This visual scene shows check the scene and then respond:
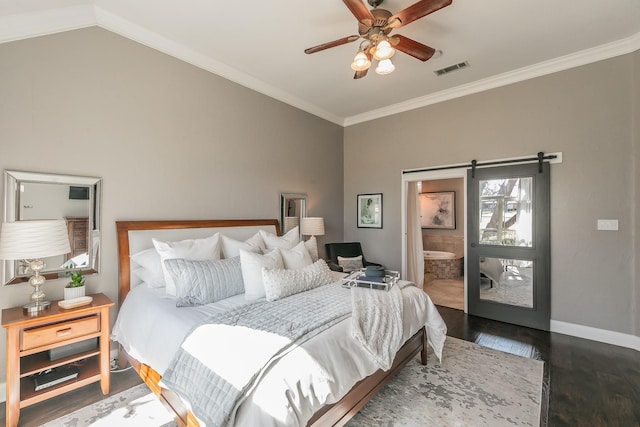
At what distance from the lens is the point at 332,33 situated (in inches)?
109

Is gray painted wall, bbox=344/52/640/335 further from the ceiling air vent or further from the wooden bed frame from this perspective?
the wooden bed frame

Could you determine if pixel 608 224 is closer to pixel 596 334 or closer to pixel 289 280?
pixel 596 334

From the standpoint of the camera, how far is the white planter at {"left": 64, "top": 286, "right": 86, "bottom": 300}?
83.4 inches

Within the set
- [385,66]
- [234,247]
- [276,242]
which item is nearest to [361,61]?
[385,66]

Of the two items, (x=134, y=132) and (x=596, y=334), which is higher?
(x=134, y=132)

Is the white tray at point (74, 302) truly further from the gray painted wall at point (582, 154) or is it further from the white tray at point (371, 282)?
the gray painted wall at point (582, 154)

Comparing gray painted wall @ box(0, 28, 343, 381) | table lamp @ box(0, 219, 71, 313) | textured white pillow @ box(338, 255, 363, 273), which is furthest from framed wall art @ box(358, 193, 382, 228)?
table lamp @ box(0, 219, 71, 313)

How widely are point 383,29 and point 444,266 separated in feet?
16.3

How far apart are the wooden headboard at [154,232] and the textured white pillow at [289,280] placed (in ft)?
3.81

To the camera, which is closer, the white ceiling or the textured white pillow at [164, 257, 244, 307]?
the textured white pillow at [164, 257, 244, 307]

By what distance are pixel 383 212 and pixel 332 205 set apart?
91cm

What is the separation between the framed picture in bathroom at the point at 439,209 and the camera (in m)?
6.64

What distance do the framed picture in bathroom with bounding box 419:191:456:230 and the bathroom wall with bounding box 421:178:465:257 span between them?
10cm

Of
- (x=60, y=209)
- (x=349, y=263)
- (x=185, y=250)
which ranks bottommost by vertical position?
(x=349, y=263)
